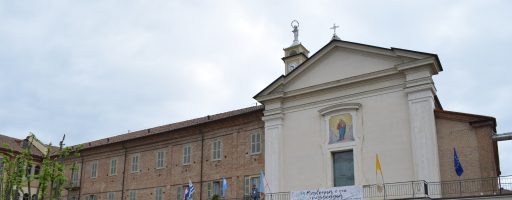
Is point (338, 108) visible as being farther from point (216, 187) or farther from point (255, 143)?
point (216, 187)

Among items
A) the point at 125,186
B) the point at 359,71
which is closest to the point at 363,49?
the point at 359,71

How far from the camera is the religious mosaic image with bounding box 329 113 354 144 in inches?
996

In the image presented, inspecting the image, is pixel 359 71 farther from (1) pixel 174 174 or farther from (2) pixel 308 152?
(1) pixel 174 174

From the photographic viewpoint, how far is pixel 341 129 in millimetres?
25547

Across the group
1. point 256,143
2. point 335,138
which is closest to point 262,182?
point 256,143

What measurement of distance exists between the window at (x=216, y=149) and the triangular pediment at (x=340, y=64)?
4.28 meters

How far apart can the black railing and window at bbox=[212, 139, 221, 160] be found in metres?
9.74

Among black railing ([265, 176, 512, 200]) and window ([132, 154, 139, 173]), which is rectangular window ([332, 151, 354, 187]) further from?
window ([132, 154, 139, 173])

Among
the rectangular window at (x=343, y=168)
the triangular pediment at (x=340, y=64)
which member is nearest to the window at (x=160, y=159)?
the triangular pediment at (x=340, y=64)

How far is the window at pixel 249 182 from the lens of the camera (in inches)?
1117

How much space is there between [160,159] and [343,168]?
13.1m

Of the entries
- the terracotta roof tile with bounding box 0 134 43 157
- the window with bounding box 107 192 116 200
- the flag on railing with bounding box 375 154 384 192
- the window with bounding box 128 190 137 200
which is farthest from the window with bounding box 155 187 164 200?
the terracotta roof tile with bounding box 0 134 43 157

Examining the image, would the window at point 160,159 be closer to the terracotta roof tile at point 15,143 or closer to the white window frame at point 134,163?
the white window frame at point 134,163

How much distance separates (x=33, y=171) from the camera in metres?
43.0
